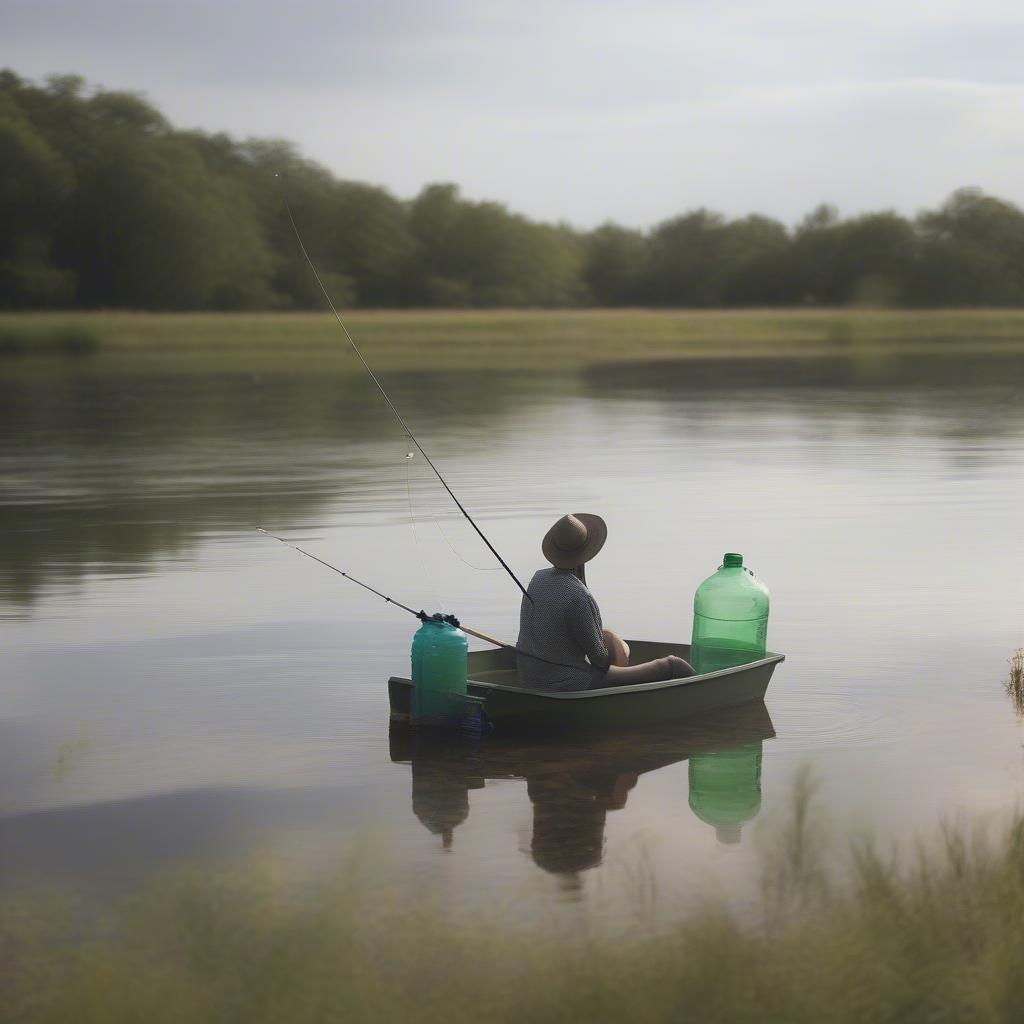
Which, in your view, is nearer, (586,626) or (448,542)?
(586,626)

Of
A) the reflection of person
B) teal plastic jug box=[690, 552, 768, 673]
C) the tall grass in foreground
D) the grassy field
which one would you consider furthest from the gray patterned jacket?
the grassy field

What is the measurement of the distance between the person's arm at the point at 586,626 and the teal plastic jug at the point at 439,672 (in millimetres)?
529

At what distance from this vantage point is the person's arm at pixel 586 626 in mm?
8875

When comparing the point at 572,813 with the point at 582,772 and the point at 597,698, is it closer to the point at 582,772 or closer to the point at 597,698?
the point at 582,772

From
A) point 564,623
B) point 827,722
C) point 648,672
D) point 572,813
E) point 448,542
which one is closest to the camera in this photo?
point 572,813

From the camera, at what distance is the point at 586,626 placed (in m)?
8.88

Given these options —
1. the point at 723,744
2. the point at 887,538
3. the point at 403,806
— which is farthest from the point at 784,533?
the point at 403,806

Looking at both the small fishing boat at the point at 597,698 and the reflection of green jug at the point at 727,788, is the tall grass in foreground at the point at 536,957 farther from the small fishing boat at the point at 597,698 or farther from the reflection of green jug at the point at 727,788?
the small fishing boat at the point at 597,698

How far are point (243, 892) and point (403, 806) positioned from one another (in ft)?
4.44

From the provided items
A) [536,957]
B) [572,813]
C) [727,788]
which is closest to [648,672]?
[727,788]

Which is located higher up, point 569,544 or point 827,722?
point 569,544

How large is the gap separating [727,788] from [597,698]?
2.55ft

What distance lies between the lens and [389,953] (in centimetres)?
603

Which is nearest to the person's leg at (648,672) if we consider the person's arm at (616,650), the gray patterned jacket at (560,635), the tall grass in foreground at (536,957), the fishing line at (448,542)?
the person's arm at (616,650)
